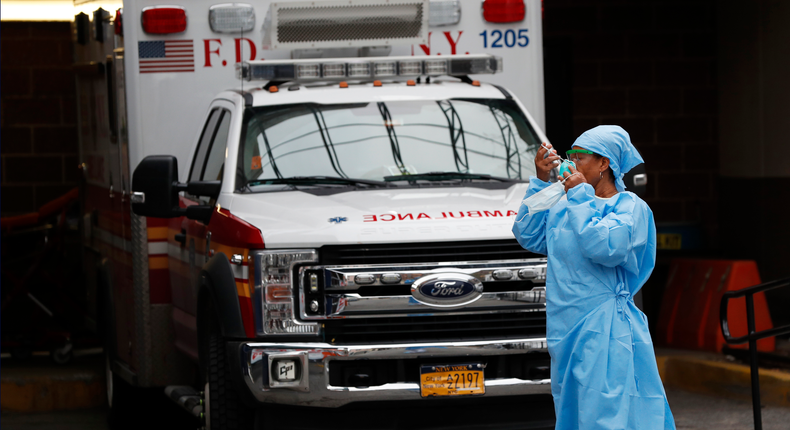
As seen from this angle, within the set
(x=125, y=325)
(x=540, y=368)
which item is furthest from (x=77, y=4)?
(x=540, y=368)

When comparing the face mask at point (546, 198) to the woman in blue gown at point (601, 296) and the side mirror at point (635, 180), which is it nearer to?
the woman in blue gown at point (601, 296)

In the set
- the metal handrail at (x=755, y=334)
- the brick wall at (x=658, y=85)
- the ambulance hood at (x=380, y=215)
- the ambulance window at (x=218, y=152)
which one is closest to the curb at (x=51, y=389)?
the ambulance window at (x=218, y=152)

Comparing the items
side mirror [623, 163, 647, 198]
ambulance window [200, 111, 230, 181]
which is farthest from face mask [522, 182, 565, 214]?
ambulance window [200, 111, 230, 181]

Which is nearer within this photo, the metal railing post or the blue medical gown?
the blue medical gown

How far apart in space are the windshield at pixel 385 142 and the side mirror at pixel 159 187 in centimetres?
29

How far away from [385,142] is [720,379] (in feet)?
12.1

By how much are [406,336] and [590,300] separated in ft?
5.80

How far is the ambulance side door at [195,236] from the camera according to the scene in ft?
22.8

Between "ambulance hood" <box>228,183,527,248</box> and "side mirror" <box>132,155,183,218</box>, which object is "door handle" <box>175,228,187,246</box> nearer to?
"side mirror" <box>132,155,183,218</box>

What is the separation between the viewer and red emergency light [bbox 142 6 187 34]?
7.51m

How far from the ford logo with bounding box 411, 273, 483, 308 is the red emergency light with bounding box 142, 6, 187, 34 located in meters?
2.76

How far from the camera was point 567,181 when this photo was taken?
436 centimetres

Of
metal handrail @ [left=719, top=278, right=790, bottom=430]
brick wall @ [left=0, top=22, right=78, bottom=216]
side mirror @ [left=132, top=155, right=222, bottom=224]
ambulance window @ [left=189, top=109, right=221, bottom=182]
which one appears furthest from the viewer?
brick wall @ [left=0, top=22, right=78, bottom=216]

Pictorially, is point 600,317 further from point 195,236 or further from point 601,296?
point 195,236
